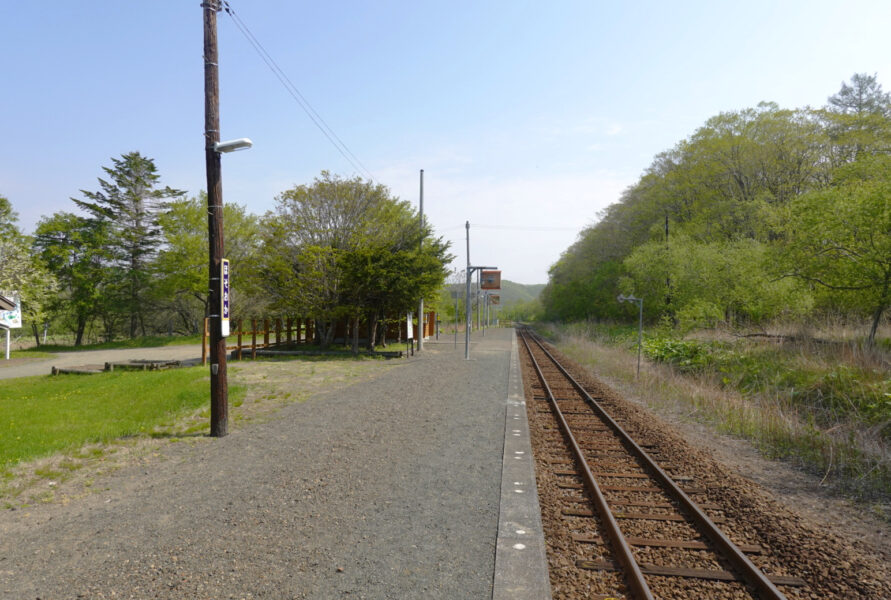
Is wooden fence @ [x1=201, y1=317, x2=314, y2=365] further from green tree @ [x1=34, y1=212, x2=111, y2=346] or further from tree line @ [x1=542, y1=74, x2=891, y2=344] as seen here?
tree line @ [x1=542, y1=74, x2=891, y2=344]

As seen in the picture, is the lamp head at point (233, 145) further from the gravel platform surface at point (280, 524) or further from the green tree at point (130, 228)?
the green tree at point (130, 228)

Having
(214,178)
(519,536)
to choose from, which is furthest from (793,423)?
(214,178)

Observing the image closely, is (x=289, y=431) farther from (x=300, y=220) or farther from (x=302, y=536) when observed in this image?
(x=300, y=220)

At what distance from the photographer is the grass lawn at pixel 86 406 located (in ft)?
23.7

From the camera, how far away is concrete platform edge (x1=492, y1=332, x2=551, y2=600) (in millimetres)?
3551

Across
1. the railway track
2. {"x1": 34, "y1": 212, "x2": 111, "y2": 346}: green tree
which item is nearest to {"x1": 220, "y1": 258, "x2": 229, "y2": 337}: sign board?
the railway track

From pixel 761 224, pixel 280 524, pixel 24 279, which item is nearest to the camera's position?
pixel 280 524

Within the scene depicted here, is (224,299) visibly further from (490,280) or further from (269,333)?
(490,280)

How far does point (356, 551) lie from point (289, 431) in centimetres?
474

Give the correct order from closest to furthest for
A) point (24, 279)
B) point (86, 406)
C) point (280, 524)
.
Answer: point (280, 524), point (86, 406), point (24, 279)

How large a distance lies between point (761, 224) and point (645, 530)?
97.6 ft

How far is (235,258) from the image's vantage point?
109 ft

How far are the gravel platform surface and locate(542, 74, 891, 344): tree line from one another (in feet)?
39.8

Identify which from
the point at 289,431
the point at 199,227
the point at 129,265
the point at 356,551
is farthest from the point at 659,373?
the point at 129,265
